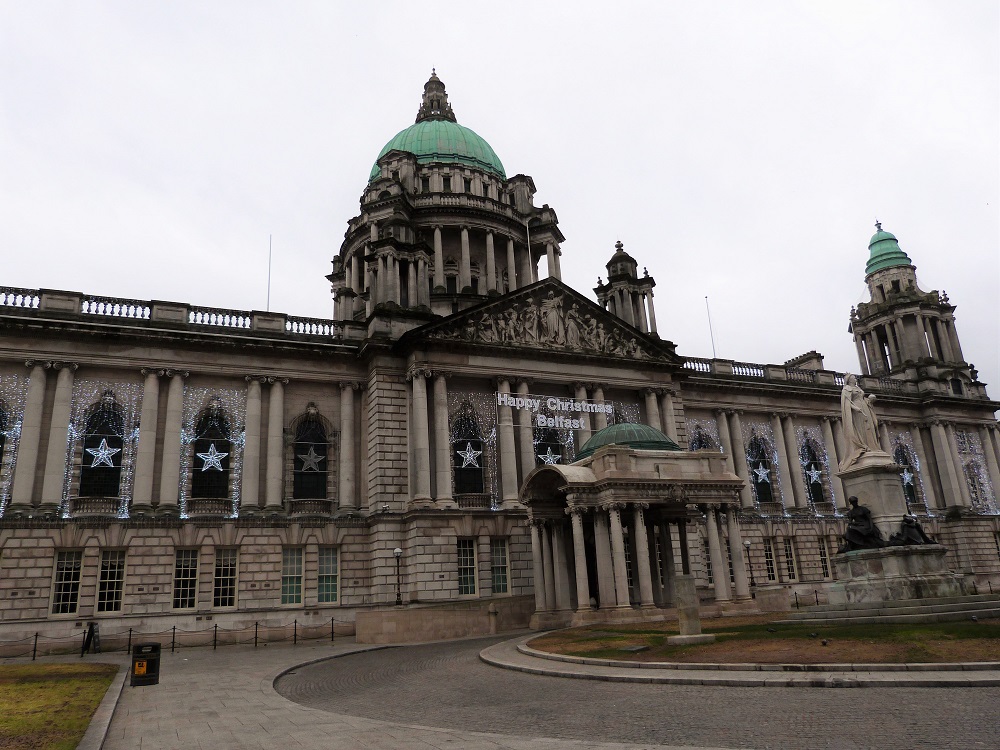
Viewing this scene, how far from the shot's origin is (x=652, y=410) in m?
46.7

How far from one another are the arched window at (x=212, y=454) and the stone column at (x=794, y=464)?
3876 cm

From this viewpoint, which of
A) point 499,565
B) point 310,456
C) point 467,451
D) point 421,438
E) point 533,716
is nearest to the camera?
point 533,716

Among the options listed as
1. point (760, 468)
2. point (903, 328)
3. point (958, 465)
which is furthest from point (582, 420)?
point (903, 328)

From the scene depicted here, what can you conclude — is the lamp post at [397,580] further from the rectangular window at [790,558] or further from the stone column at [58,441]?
the rectangular window at [790,558]

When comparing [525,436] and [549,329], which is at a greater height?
[549,329]

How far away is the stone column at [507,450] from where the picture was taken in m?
41.3

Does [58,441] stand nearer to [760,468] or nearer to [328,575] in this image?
[328,575]

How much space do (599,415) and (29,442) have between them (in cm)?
2953

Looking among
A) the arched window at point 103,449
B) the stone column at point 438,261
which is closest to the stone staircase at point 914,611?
the arched window at point 103,449

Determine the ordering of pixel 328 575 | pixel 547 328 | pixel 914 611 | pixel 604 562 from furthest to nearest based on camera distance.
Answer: pixel 547 328, pixel 328 575, pixel 604 562, pixel 914 611

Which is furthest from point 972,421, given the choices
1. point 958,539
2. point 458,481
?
point 458,481

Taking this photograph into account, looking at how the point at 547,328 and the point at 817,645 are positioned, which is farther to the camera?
the point at 547,328

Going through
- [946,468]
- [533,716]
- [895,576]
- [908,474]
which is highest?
[946,468]

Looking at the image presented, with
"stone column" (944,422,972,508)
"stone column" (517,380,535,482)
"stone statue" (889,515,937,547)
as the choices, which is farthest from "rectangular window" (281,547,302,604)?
"stone column" (944,422,972,508)
